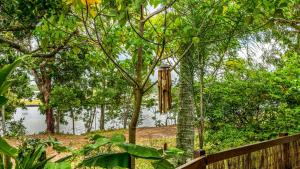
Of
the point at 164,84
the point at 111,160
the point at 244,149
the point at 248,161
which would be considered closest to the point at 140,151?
the point at 111,160

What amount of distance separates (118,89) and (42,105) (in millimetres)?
3491

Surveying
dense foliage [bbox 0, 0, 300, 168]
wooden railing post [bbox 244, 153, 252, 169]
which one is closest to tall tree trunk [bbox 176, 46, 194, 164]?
dense foliage [bbox 0, 0, 300, 168]

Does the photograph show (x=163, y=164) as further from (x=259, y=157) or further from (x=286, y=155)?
(x=286, y=155)

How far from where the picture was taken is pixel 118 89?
17.1 meters

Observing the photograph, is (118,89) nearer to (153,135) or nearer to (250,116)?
(153,135)

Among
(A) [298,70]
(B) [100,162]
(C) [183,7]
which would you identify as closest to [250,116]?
(A) [298,70]

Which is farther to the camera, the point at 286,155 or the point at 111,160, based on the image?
the point at 286,155

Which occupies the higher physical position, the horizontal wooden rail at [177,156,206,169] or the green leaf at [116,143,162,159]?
the green leaf at [116,143,162,159]

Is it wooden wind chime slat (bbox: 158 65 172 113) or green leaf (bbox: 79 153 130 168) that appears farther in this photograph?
wooden wind chime slat (bbox: 158 65 172 113)

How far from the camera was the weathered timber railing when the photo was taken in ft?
11.6

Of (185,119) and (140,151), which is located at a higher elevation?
(185,119)

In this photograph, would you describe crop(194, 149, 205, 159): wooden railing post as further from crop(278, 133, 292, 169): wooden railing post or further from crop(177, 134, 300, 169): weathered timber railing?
crop(278, 133, 292, 169): wooden railing post

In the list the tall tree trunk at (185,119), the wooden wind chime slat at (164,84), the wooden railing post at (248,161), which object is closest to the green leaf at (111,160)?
the wooden wind chime slat at (164,84)

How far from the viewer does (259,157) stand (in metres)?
4.55
